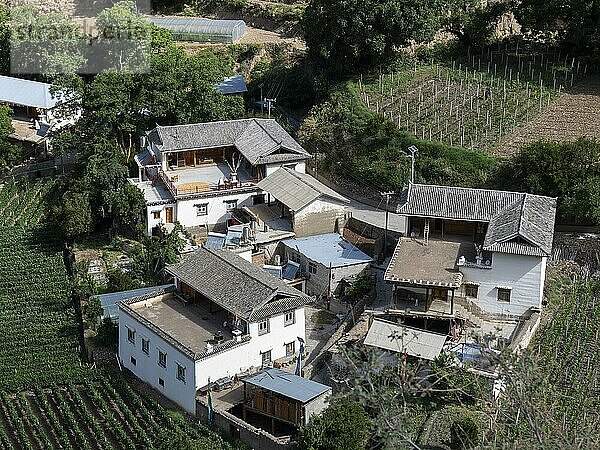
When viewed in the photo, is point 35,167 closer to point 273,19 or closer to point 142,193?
point 142,193

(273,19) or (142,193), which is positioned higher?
(273,19)

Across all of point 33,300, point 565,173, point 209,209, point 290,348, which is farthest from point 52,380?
point 565,173

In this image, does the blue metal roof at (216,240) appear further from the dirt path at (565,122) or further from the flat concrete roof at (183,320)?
the dirt path at (565,122)

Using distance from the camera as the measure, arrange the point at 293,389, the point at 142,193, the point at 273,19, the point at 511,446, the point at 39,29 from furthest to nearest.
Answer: the point at 273,19 → the point at 39,29 → the point at 142,193 → the point at 293,389 → the point at 511,446

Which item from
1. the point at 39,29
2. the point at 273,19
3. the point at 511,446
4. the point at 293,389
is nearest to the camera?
the point at 511,446

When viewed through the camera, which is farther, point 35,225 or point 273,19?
point 273,19

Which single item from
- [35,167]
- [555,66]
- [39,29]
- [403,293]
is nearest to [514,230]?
[403,293]

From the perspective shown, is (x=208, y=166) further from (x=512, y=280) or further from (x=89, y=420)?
(x=89, y=420)

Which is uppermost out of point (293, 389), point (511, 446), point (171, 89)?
point (171, 89)
